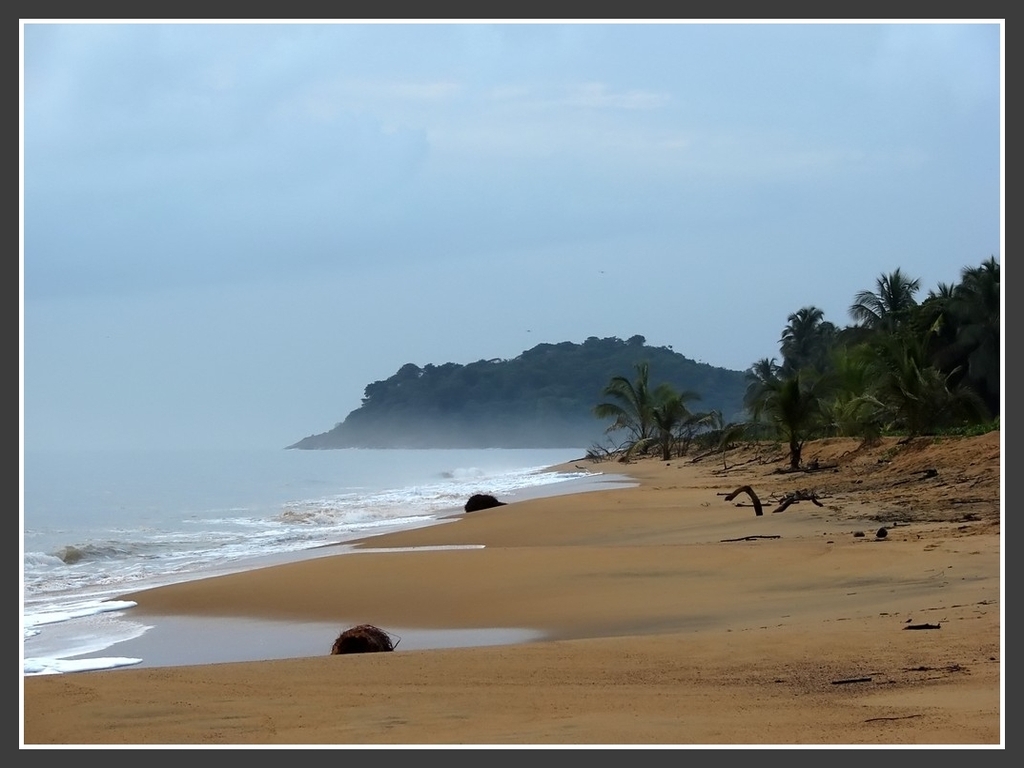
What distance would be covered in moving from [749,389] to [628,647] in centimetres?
5983

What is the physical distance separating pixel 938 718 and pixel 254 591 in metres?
8.28

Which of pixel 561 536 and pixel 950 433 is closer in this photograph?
pixel 561 536

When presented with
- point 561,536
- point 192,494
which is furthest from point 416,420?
point 561,536

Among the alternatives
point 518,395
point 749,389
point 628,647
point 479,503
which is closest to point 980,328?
point 479,503

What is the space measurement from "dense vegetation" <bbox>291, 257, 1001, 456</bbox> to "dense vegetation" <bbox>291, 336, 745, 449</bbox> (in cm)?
16

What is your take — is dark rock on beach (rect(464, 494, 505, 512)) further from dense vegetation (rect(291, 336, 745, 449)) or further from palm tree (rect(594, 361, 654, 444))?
dense vegetation (rect(291, 336, 745, 449))

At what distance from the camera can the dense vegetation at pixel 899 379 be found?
78.4 ft

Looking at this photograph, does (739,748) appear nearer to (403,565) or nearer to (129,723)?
(129,723)

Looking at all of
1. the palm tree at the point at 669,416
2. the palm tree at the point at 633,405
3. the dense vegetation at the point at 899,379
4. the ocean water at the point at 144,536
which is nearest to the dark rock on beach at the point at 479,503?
the ocean water at the point at 144,536

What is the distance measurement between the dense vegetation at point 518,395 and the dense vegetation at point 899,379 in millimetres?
54229

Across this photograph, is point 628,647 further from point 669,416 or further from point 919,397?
point 669,416

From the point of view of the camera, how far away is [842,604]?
824 cm

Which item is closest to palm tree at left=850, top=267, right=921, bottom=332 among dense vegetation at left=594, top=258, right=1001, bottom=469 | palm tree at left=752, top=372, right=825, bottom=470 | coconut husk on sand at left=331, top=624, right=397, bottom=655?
dense vegetation at left=594, top=258, right=1001, bottom=469

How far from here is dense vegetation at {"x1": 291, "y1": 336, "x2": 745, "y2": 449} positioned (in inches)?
4048
